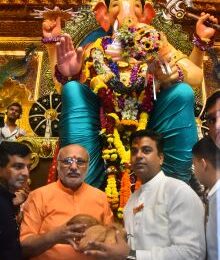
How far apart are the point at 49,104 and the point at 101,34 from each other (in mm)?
454

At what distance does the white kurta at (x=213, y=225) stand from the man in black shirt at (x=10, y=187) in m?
0.45

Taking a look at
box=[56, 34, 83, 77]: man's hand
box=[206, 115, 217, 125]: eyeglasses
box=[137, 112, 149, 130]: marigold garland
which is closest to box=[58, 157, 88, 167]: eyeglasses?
box=[206, 115, 217, 125]: eyeglasses

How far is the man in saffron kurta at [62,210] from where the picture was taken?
136cm

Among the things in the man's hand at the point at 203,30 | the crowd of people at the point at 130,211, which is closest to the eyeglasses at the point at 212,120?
the crowd of people at the point at 130,211

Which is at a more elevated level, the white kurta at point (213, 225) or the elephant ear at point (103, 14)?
the elephant ear at point (103, 14)

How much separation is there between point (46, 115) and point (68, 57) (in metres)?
0.59

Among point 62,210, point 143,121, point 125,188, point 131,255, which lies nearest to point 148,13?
point 143,121

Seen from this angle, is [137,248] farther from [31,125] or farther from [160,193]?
[31,125]

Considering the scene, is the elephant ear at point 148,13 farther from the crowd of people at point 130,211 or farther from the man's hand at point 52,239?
the man's hand at point 52,239

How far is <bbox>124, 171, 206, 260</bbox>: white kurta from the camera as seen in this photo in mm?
1309

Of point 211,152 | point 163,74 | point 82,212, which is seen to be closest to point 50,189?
point 82,212

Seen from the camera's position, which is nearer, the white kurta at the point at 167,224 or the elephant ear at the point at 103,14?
the white kurta at the point at 167,224

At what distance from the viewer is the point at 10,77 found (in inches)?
100

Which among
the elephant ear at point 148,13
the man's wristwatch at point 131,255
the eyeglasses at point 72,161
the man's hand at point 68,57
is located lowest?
the man's wristwatch at point 131,255
